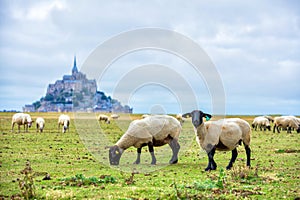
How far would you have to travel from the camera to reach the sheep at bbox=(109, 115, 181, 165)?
18.7 m

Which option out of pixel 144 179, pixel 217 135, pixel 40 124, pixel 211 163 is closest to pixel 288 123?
pixel 40 124

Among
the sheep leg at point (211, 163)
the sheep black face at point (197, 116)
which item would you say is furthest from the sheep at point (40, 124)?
the sheep leg at point (211, 163)

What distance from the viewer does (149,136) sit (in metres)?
19.0

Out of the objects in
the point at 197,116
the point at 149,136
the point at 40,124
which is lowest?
the point at 149,136

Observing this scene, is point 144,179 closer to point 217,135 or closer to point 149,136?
point 217,135

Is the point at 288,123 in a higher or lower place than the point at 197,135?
higher

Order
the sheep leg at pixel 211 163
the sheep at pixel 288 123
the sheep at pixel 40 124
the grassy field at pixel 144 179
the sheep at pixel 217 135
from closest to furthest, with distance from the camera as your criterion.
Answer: the grassy field at pixel 144 179 < the sheep leg at pixel 211 163 < the sheep at pixel 217 135 < the sheep at pixel 40 124 < the sheep at pixel 288 123

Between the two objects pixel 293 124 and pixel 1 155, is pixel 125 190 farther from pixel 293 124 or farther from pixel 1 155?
pixel 293 124

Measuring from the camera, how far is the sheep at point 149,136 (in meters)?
18.7

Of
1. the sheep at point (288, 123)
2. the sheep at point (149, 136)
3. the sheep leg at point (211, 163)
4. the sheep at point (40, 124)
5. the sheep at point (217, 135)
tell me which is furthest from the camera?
the sheep at point (288, 123)

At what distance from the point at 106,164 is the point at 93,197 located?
7568 millimetres

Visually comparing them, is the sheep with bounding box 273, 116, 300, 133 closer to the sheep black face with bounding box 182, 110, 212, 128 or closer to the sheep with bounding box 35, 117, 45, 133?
the sheep with bounding box 35, 117, 45, 133

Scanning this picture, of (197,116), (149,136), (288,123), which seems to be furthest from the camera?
(288,123)

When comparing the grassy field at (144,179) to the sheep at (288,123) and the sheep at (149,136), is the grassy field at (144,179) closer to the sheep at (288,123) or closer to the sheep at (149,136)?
the sheep at (149,136)
